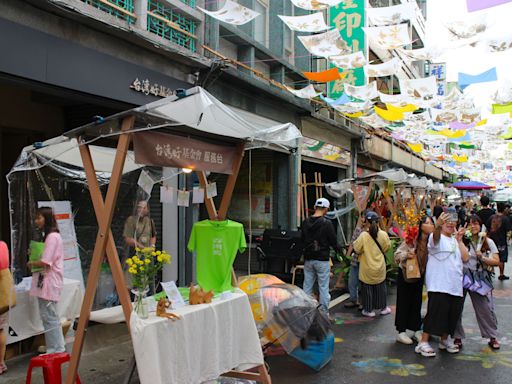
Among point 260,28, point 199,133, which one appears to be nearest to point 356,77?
point 260,28

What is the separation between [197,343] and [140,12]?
20.1 ft

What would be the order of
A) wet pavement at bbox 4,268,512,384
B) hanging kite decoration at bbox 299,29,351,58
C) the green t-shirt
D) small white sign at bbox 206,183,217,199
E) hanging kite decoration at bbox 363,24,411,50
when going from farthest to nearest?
hanging kite decoration at bbox 299,29,351,58
hanging kite decoration at bbox 363,24,411,50
small white sign at bbox 206,183,217,199
wet pavement at bbox 4,268,512,384
the green t-shirt

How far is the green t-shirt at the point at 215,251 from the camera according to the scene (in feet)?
15.9

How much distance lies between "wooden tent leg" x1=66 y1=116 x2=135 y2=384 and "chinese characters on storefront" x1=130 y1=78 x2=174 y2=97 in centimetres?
391

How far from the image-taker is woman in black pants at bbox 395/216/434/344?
628 centimetres

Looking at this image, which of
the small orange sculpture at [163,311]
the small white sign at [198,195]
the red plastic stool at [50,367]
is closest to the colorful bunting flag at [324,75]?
the small white sign at [198,195]

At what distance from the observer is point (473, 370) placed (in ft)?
18.2

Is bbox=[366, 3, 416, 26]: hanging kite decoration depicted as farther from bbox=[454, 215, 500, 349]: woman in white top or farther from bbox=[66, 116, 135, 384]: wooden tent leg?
bbox=[66, 116, 135, 384]: wooden tent leg

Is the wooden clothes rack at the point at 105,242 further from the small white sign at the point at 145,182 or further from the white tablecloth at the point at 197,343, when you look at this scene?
the small white sign at the point at 145,182

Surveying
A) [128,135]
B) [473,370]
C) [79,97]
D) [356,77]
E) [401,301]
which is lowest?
[473,370]

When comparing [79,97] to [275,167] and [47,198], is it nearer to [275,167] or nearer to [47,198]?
[47,198]

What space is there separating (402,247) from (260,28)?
862 cm

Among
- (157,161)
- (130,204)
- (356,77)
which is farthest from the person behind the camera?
(356,77)

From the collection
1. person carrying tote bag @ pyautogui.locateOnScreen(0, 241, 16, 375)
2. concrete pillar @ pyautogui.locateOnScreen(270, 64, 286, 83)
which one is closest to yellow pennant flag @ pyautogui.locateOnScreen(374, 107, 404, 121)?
concrete pillar @ pyautogui.locateOnScreen(270, 64, 286, 83)
